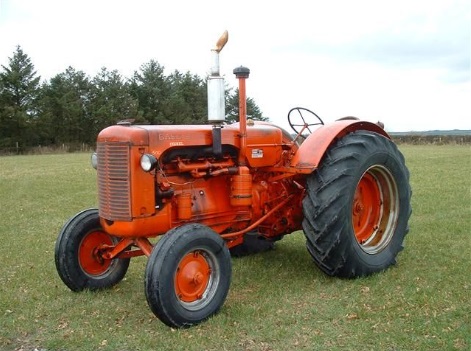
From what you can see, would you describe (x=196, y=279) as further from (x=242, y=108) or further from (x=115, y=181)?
(x=242, y=108)

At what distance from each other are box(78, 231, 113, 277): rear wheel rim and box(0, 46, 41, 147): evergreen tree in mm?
40790

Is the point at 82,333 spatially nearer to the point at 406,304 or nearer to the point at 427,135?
the point at 406,304

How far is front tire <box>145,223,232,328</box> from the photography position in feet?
14.2

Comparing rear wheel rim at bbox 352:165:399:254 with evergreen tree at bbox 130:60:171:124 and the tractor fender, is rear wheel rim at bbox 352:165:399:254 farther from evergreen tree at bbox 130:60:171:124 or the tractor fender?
evergreen tree at bbox 130:60:171:124

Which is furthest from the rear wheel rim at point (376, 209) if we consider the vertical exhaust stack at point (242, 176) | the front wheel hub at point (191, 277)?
the front wheel hub at point (191, 277)

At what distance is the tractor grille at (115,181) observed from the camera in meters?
4.71

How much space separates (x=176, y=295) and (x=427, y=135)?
45.8m

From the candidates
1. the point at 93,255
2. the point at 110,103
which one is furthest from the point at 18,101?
the point at 93,255

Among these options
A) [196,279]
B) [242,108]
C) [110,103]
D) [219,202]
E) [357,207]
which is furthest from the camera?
[110,103]

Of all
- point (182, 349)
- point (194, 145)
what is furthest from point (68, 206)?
point (182, 349)

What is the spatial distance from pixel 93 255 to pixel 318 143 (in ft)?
7.92

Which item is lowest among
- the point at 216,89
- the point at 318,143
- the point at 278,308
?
the point at 278,308

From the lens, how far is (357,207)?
591 cm

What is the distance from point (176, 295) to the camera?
443cm
